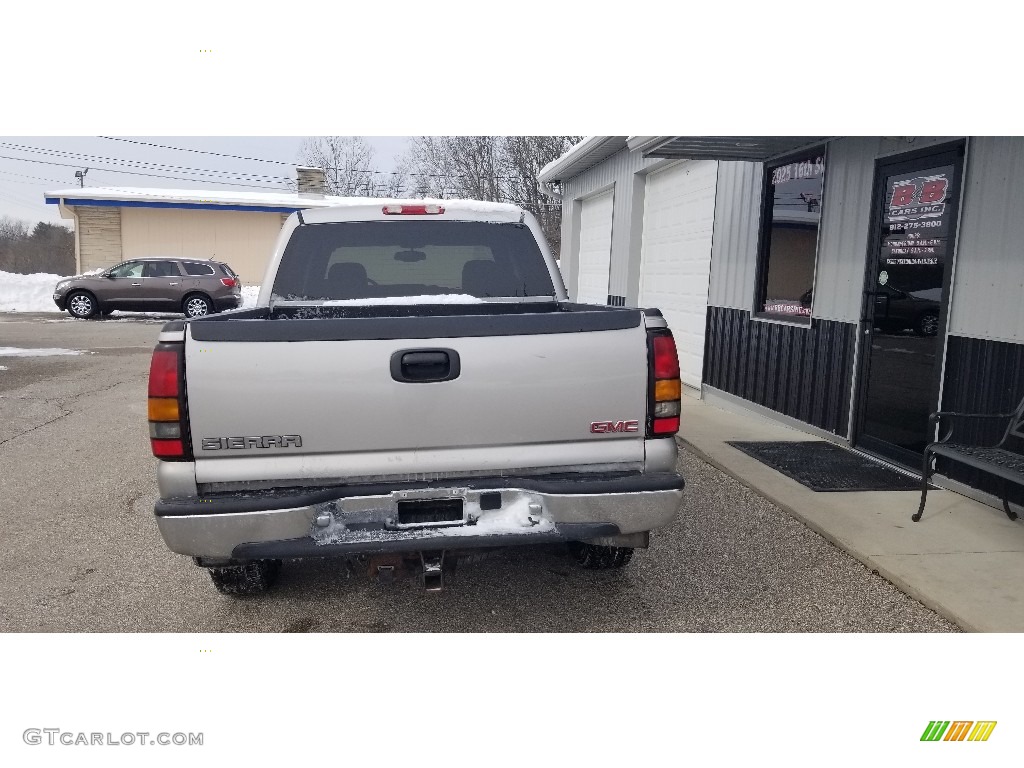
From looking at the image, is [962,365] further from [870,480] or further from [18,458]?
[18,458]

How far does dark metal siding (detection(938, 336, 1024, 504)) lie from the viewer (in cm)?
485

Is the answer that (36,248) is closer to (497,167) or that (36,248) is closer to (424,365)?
(497,167)

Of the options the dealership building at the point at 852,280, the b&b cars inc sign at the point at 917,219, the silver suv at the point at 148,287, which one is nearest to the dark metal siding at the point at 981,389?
the dealership building at the point at 852,280

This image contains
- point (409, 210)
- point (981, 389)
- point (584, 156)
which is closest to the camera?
point (409, 210)

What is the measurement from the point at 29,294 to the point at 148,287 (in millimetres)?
8410

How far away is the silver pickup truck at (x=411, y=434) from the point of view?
2.86 m

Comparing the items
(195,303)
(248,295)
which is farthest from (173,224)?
(195,303)

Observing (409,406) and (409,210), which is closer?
(409,406)

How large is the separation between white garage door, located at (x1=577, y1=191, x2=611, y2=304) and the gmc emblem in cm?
1061

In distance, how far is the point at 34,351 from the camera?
13.9 m

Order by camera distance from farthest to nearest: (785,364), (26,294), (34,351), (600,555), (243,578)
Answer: (26,294) < (34,351) < (785,364) < (600,555) < (243,578)

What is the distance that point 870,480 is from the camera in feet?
18.7
